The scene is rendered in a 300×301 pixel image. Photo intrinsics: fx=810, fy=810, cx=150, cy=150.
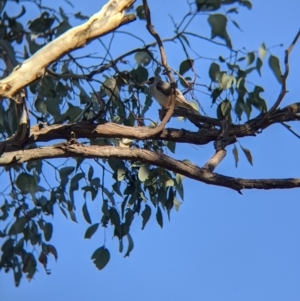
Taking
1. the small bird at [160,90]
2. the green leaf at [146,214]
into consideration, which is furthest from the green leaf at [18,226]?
the small bird at [160,90]

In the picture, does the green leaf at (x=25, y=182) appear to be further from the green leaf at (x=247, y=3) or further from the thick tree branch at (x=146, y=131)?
the green leaf at (x=247, y=3)

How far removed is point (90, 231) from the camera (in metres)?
3.74

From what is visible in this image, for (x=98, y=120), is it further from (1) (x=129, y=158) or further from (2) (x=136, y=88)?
(2) (x=136, y=88)

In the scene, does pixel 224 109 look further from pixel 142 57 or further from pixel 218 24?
pixel 142 57

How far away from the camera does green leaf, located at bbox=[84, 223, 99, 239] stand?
3.73 m

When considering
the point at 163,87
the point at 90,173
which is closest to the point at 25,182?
the point at 90,173

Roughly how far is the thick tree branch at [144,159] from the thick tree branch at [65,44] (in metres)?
0.31

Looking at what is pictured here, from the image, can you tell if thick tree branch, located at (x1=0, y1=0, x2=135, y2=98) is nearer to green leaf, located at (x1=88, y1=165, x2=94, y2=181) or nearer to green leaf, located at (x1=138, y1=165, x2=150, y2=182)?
green leaf, located at (x1=138, y1=165, x2=150, y2=182)

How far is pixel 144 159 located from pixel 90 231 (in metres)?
0.91

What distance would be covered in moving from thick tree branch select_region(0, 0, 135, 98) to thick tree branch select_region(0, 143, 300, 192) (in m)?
0.31

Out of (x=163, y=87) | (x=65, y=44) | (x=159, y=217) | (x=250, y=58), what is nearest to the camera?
(x=65, y=44)

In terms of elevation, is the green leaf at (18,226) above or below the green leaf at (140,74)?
below

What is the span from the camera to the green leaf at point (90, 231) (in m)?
3.73

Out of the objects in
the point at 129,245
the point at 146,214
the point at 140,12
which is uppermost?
the point at 140,12
